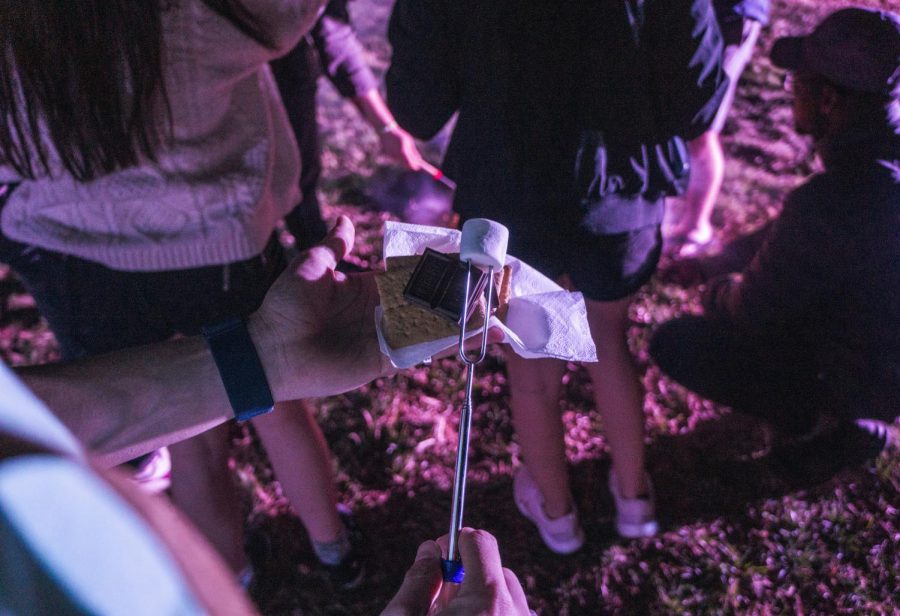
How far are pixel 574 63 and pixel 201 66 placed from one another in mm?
888

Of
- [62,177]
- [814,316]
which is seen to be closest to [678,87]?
[814,316]

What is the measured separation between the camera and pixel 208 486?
75.7 inches

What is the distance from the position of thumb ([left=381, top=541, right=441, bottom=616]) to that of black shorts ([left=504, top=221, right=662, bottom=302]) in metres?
0.98

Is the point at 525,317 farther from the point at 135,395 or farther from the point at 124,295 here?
the point at 124,295

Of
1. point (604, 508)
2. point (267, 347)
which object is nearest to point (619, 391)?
point (604, 508)

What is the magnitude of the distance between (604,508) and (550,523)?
0.30 m

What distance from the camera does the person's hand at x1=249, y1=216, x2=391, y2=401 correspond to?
1.46 m

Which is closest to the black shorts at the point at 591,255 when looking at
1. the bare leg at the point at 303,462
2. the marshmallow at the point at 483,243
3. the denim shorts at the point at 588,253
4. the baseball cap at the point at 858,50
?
the denim shorts at the point at 588,253

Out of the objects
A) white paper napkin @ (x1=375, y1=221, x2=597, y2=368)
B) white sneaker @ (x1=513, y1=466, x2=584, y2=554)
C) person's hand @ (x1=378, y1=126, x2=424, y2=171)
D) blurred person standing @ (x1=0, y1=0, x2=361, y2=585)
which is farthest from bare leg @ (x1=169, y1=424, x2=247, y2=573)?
person's hand @ (x1=378, y1=126, x2=424, y2=171)

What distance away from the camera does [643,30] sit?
1492 mm

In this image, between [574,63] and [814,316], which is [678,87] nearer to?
[574,63]

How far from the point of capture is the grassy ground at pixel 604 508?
222 centimetres

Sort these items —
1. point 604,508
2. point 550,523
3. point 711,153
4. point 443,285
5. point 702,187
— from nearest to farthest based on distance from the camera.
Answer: point 443,285 < point 550,523 < point 604,508 < point 711,153 < point 702,187

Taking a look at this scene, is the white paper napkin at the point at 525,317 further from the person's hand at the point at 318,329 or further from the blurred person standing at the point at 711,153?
the blurred person standing at the point at 711,153
